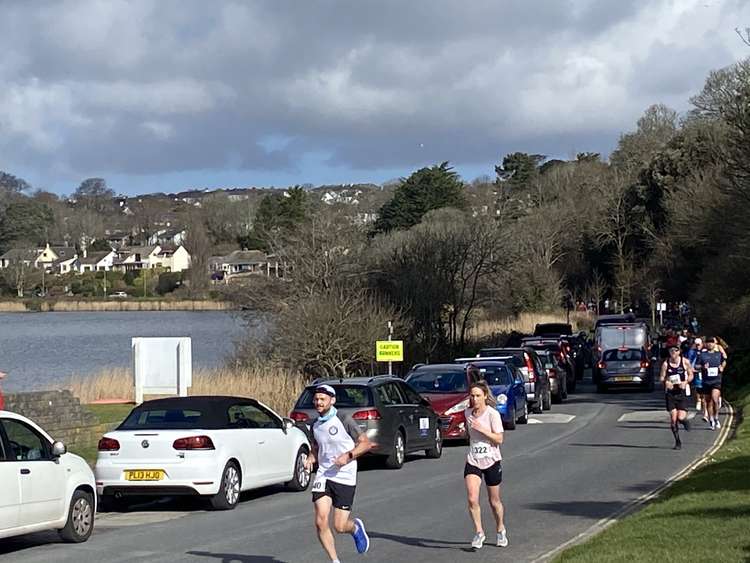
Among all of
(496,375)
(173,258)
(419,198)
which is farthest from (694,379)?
(173,258)

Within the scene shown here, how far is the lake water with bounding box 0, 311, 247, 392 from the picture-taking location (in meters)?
43.8

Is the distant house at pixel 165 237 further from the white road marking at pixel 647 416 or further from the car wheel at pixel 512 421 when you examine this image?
the car wheel at pixel 512 421

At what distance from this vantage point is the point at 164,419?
1655 centimetres

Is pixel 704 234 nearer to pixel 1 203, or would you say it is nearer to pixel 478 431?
pixel 478 431

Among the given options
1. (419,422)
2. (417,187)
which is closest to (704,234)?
(419,422)

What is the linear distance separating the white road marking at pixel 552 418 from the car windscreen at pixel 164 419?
16.1 meters

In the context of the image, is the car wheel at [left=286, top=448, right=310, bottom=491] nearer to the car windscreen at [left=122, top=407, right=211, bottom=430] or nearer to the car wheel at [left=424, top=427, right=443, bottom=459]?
the car windscreen at [left=122, top=407, right=211, bottom=430]

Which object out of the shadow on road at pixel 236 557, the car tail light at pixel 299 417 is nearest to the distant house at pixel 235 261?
the car tail light at pixel 299 417

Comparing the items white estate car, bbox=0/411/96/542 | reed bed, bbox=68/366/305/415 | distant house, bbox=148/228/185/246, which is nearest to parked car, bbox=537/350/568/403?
reed bed, bbox=68/366/305/415

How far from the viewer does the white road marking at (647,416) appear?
1192 inches

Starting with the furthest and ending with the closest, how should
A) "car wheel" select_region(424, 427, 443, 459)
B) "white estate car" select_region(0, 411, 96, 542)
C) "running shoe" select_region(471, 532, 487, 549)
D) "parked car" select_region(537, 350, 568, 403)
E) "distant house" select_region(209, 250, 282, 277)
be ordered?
"distant house" select_region(209, 250, 282, 277) < "parked car" select_region(537, 350, 568, 403) < "car wheel" select_region(424, 427, 443, 459) < "white estate car" select_region(0, 411, 96, 542) < "running shoe" select_region(471, 532, 487, 549)

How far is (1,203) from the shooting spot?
501 feet

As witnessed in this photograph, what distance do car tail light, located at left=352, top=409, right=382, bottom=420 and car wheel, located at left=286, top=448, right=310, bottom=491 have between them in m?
1.88

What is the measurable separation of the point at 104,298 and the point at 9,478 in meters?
103
